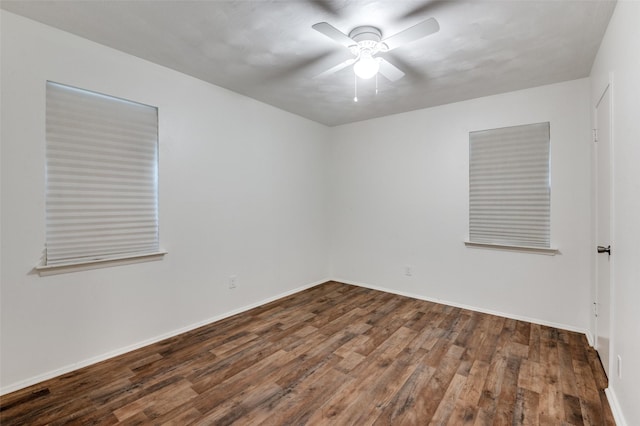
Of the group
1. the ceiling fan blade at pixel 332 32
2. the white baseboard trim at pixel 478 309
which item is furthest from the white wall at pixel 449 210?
the ceiling fan blade at pixel 332 32

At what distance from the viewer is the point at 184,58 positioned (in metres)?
2.62

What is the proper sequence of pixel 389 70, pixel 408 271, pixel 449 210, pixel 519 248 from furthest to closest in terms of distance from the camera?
pixel 408 271 → pixel 449 210 → pixel 519 248 → pixel 389 70

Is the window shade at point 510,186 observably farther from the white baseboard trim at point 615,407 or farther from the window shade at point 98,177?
the window shade at point 98,177

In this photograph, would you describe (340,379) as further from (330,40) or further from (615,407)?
(330,40)

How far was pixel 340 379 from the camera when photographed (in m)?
2.22

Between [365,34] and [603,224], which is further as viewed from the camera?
[603,224]

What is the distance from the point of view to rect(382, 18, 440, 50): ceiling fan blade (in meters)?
1.71

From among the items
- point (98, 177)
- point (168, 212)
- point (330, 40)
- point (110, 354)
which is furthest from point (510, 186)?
point (110, 354)

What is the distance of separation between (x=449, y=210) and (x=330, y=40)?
2.57 m

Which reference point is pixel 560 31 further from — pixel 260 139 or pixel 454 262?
pixel 260 139

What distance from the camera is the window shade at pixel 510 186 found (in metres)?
3.18

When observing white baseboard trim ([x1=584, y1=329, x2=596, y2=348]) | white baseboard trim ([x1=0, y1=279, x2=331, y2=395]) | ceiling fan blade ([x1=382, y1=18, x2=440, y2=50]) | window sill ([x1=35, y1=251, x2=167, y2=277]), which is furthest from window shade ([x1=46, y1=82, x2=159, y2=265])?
white baseboard trim ([x1=584, y1=329, x2=596, y2=348])

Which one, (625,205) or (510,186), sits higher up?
(510,186)

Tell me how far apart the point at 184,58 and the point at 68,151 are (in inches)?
48.3
